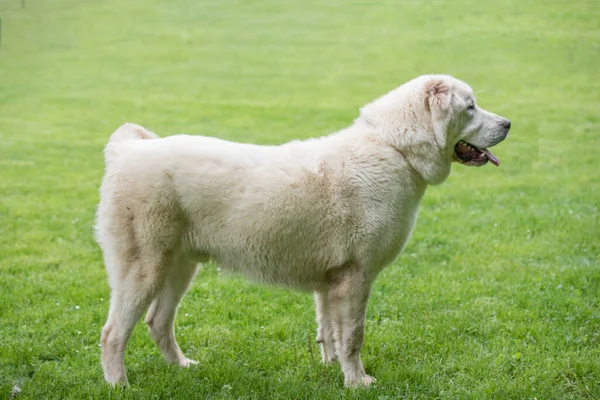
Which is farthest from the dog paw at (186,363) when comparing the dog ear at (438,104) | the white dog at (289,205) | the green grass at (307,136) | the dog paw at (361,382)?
the dog ear at (438,104)

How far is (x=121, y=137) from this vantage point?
4.96m

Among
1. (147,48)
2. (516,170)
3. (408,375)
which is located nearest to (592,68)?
(516,170)

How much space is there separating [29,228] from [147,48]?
15.6 meters

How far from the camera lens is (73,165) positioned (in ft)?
40.5

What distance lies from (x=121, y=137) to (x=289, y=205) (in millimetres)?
1301

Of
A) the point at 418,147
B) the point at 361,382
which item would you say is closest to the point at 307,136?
the point at 418,147

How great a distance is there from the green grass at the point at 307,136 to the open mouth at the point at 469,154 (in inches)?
56.8

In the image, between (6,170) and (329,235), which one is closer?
(329,235)

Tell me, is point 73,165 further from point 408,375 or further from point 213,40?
point 213,40

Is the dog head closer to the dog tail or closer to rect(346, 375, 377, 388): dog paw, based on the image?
rect(346, 375, 377, 388): dog paw

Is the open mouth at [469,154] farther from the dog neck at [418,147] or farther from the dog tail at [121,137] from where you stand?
the dog tail at [121,137]

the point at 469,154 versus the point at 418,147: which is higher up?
the point at 418,147

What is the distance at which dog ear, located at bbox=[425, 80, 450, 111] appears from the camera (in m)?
4.72

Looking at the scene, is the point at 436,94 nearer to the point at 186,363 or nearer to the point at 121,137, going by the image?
the point at 121,137
